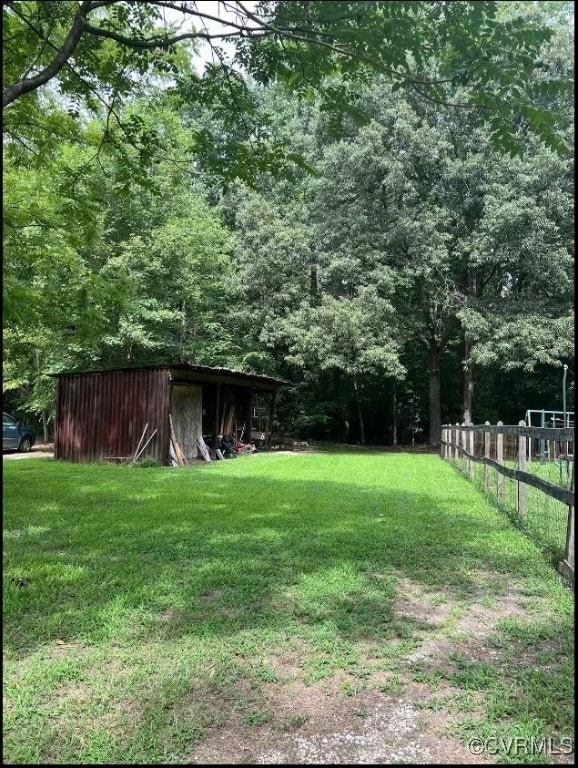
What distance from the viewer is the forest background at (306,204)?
2.97m

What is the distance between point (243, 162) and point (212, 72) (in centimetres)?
64

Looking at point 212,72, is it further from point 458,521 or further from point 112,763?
point 458,521

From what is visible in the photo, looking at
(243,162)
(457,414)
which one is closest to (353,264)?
(457,414)

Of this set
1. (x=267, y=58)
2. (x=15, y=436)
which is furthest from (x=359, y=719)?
(x=15, y=436)

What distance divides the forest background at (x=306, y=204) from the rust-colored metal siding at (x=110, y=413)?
164 cm

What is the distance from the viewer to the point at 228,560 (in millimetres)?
4824

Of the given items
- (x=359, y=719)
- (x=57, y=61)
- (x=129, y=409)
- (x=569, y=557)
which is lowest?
(x=359, y=719)

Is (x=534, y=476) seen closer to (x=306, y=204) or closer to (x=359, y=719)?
(x=359, y=719)

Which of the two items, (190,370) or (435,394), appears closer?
(190,370)

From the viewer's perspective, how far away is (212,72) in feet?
13.2

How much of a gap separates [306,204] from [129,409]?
461 inches

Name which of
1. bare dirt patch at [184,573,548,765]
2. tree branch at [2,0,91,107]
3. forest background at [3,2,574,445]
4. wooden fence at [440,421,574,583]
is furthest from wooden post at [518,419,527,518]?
tree branch at [2,0,91,107]

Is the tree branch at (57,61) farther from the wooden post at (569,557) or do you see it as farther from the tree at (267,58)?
the wooden post at (569,557)

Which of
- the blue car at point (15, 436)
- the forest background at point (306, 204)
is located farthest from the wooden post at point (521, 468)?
the blue car at point (15, 436)
